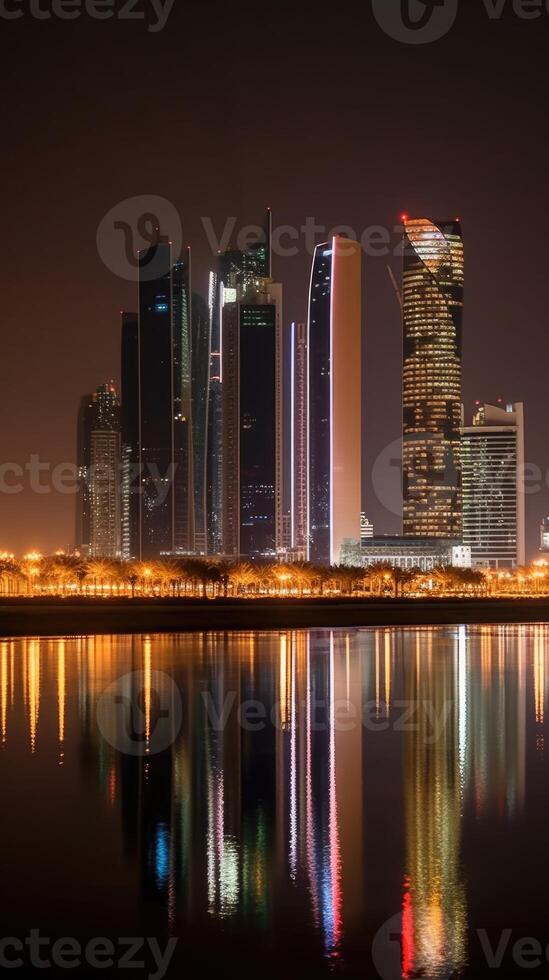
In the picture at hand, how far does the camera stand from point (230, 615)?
241ft

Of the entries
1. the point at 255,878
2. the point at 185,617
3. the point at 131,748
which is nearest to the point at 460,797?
the point at 255,878

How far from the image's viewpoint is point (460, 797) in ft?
56.5

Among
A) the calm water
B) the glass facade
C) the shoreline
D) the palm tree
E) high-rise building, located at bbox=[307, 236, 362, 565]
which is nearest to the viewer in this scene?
the calm water

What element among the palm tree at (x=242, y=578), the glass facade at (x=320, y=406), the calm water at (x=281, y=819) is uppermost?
the glass facade at (x=320, y=406)

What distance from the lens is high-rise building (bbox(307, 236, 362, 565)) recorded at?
17975 cm

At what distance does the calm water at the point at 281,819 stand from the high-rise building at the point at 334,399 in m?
151

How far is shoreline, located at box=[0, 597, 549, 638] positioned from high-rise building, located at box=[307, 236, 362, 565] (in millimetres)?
86185

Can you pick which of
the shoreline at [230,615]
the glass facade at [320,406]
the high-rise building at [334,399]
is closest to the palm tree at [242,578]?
the shoreline at [230,615]

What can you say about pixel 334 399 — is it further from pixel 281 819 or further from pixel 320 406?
pixel 281 819

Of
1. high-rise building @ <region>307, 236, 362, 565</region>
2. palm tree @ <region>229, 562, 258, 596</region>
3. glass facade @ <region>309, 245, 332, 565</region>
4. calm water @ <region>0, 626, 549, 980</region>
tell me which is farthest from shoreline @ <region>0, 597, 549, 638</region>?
glass facade @ <region>309, 245, 332, 565</region>

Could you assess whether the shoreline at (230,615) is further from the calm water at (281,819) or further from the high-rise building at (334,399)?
the high-rise building at (334,399)

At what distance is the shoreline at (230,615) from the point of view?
6169 cm

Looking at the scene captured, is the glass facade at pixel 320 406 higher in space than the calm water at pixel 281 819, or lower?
higher

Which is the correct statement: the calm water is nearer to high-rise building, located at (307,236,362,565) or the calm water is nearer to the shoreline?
the shoreline
